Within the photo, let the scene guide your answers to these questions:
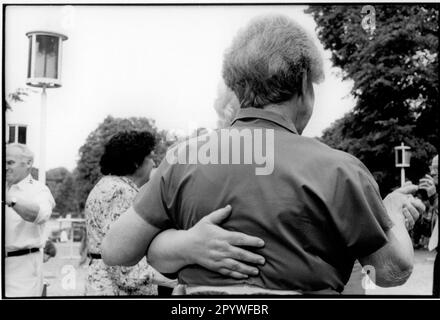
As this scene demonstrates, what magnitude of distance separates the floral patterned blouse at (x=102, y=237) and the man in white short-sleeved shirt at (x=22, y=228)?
0.33 meters

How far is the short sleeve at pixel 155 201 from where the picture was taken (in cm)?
103

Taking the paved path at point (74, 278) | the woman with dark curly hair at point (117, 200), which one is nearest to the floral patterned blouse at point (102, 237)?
the woman with dark curly hair at point (117, 200)

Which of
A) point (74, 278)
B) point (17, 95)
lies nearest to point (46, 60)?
point (17, 95)

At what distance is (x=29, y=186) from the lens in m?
2.55

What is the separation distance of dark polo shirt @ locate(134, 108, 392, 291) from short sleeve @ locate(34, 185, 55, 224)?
1595 millimetres

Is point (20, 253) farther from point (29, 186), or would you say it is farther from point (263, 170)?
point (263, 170)

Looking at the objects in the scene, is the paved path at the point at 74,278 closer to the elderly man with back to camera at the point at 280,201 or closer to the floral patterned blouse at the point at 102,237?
the floral patterned blouse at the point at 102,237

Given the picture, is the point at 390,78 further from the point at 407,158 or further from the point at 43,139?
the point at 43,139

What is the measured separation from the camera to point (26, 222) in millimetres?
2609

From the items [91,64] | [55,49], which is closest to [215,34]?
[91,64]

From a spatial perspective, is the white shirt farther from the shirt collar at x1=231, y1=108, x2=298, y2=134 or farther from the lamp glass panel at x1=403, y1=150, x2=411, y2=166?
the shirt collar at x1=231, y1=108, x2=298, y2=134

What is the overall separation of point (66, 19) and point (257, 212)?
1.90 m

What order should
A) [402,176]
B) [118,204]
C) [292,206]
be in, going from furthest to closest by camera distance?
1. [402,176]
2. [118,204]
3. [292,206]

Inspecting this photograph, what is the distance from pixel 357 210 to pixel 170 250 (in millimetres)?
342
